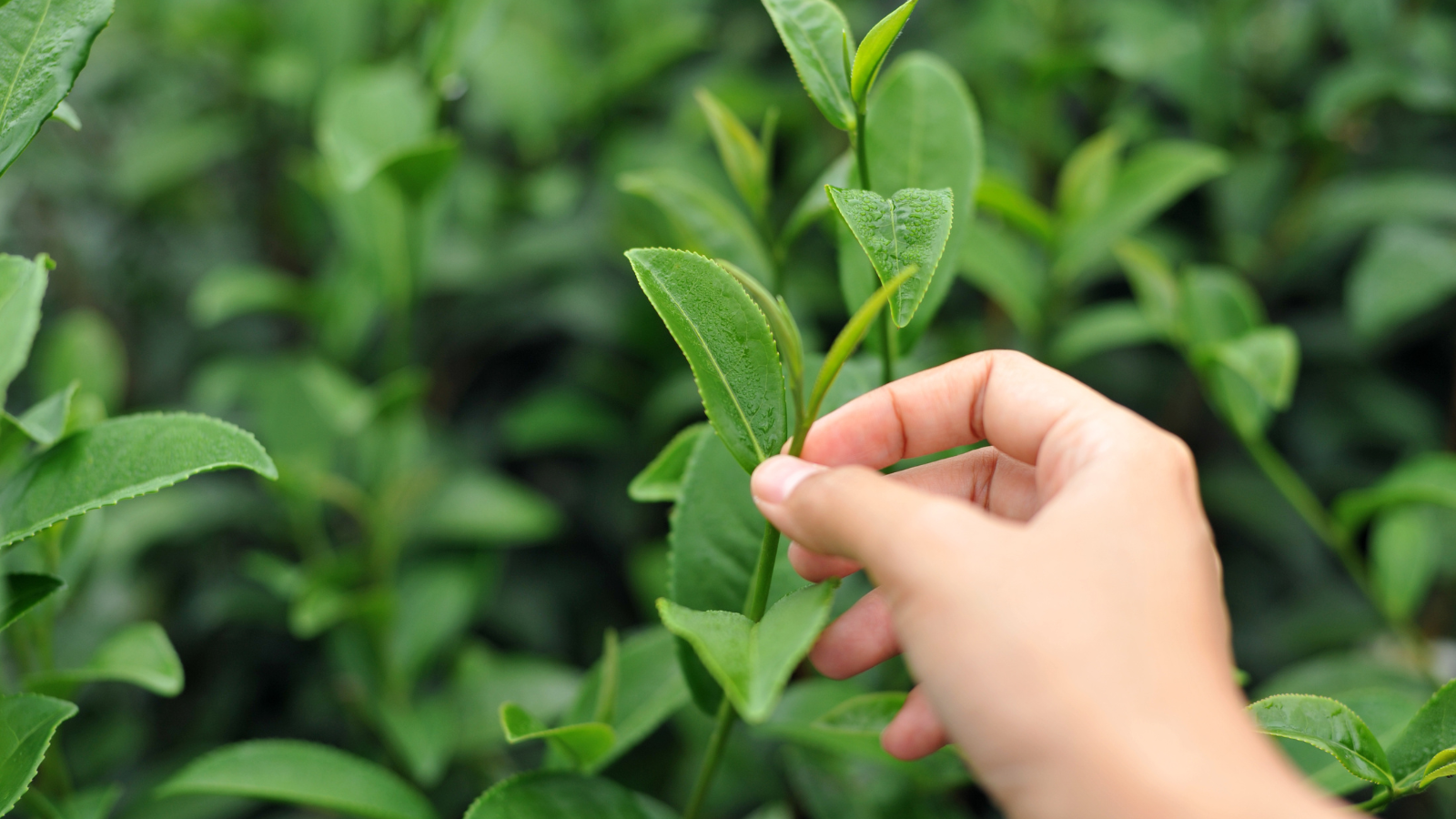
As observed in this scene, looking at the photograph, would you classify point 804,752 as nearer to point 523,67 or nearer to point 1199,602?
point 1199,602

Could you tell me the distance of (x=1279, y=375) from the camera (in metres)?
0.85

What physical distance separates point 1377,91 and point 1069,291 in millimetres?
462

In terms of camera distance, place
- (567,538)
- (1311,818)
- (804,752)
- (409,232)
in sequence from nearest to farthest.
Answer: (1311,818), (804,752), (409,232), (567,538)

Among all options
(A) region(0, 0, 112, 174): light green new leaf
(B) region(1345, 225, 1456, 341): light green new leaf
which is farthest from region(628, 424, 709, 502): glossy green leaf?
(B) region(1345, 225, 1456, 341): light green new leaf

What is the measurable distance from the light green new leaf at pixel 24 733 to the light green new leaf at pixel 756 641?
41cm

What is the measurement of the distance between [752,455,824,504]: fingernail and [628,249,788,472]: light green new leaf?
1.1 inches

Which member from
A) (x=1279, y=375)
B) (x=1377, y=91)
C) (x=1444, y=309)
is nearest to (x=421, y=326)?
(x=1279, y=375)

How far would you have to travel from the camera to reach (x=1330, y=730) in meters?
0.61

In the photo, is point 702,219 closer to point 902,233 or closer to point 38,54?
point 902,233

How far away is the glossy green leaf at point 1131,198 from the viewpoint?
1.01 metres

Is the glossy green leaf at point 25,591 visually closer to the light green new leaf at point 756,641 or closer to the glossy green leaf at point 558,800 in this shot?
the glossy green leaf at point 558,800

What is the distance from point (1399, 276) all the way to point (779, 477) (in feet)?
3.24

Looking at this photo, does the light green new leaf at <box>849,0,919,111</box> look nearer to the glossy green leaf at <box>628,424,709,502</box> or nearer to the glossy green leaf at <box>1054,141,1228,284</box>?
the glossy green leaf at <box>628,424,709,502</box>

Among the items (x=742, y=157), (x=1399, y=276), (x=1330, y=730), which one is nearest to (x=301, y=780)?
(x=742, y=157)
